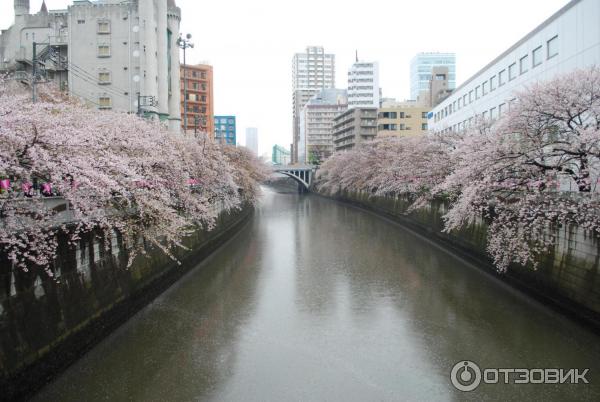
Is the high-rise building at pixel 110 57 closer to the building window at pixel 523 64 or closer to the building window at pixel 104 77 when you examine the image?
the building window at pixel 104 77

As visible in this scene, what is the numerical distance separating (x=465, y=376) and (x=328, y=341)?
11.2 ft

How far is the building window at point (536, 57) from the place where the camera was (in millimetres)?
25953

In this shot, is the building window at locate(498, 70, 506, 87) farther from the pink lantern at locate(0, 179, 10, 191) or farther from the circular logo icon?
the pink lantern at locate(0, 179, 10, 191)

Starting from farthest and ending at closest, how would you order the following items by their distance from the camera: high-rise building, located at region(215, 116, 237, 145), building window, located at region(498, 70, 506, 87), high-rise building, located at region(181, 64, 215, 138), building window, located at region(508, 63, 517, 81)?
1. high-rise building, located at region(215, 116, 237, 145)
2. high-rise building, located at region(181, 64, 215, 138)
3. building window, located at region(498, 70, 506, 87)
4. building window, located at region(508, 63, 517, 81)

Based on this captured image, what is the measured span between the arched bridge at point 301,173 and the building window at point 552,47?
5810cm

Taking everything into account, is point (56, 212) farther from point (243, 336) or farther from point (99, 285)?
point (243, 336)

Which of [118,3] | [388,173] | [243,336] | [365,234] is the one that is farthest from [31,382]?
[118,3]

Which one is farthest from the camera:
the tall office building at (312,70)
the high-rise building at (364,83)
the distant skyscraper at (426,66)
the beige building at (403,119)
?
the tall office building at (312,70)

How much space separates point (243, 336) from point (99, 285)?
3.89m

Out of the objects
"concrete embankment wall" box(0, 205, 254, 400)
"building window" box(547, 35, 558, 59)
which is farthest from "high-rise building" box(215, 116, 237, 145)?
"concrete embankment wall" box(0, 205, 254, 400)

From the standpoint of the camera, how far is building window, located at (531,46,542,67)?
2595 cm

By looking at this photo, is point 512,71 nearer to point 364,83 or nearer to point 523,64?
point 523,64

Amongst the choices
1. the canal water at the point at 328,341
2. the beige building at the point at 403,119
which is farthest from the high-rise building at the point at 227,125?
the canal water at the point at 328,341

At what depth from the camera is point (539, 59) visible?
2603cm
